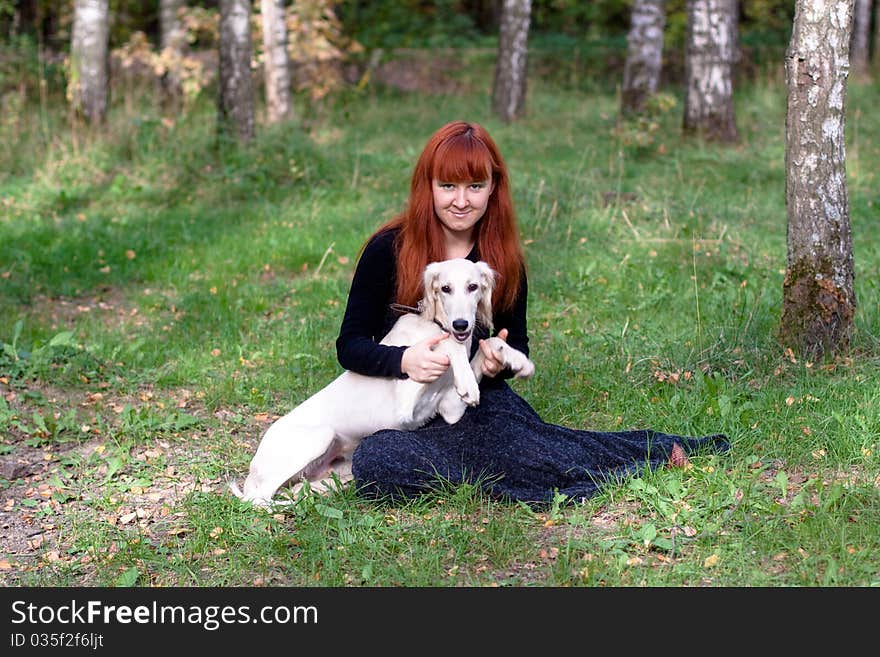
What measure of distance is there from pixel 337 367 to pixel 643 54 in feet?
26.2

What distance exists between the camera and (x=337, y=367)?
6227 mm

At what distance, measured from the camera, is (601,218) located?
841cm

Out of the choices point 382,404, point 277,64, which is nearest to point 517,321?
point 382,404

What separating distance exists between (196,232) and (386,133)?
14.4 feet

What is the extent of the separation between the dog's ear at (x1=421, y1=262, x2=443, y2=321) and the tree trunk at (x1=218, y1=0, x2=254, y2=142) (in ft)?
23.1

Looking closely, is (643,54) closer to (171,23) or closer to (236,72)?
(236,72)

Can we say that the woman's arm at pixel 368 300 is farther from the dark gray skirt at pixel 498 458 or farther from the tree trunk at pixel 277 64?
the tree trunk at pixel 277 64

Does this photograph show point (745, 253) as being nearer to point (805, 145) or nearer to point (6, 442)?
point (805, 145)

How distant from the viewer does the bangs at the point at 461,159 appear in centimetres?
402

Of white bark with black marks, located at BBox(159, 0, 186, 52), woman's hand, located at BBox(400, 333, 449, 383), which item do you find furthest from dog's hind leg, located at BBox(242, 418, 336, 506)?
white bark with black marks, located at BBox(159, 0, 186, 52)

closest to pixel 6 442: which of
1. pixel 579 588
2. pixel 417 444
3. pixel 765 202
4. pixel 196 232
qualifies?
pixel 417 444

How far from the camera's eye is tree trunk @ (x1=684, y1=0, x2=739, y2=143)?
1121 cm

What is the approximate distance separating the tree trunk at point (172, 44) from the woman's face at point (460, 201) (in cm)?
960

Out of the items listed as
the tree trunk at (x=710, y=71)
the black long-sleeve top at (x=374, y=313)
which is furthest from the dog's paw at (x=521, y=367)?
the tree trunk at (x=710, y=71)
